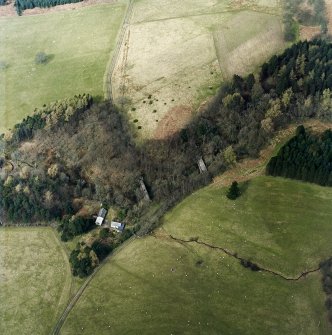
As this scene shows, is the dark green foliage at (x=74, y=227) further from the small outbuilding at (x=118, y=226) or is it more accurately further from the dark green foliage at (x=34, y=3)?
the dark green foliage at (x=34, y=3)

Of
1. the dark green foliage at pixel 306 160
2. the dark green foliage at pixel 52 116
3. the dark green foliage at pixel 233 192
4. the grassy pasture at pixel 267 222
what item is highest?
the dark green foliage at pixel 52 116

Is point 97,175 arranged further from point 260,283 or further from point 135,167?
point 260,283

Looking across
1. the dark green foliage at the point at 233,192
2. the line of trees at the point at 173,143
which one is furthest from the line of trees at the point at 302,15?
the dark green foliage at the point at 233,192

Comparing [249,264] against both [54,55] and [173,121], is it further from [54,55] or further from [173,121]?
[54,55]

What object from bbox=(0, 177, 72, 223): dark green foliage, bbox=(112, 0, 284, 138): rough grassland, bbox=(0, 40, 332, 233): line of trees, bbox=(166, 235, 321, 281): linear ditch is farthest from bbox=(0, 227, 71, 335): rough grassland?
bbox=(112, 0, 284, 138): rough grassland

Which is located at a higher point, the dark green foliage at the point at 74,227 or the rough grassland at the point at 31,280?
the dark green foliage at the point at 74,227

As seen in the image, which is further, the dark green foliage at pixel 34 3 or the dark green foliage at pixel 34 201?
the dark green foliage at pixel 34 3

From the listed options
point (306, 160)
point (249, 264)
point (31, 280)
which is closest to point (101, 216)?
point (31, 280)
